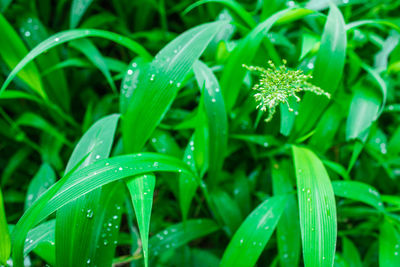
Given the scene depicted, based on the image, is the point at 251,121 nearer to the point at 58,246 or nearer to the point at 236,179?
the point at 236,179

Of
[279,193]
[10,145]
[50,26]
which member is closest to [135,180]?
[279,193]

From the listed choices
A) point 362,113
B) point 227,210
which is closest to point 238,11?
point 362,113

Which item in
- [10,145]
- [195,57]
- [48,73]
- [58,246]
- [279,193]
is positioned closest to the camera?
[58,246]

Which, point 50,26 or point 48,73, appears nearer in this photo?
point 48,73

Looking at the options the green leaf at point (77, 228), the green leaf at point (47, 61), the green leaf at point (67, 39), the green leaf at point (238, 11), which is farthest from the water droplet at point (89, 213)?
the green leaf at point (47, 61)

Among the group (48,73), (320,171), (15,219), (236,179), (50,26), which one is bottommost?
(15,219)

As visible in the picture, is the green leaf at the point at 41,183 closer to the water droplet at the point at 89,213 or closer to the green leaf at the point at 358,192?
the water droplet at the point at 89,213

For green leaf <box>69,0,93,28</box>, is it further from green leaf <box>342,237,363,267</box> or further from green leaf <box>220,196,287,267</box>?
green leaf <box>342,237,363,267</box>

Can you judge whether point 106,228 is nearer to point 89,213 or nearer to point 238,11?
point 89,213

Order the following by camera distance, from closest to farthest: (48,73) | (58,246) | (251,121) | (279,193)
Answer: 1. (58,246)
2. (279,193)
3. (251,121)
4. (48,73)
